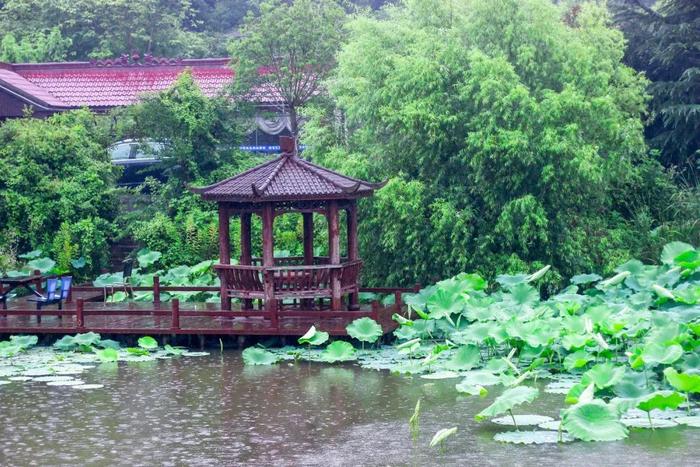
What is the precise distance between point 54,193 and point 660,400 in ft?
55.1

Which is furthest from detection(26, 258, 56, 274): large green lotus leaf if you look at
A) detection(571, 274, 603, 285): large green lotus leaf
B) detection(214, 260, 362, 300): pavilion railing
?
detection(571, 274, 603, 285): large green lotus leaf

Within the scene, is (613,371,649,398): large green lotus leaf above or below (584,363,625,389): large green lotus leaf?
below

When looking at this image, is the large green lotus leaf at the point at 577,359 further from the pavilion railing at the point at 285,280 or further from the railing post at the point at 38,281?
the railing post at the point at 38,281

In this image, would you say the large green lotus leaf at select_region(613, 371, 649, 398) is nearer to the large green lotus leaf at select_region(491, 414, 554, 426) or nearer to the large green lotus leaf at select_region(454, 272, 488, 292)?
the large green lotus leaf at select_region(491, 414, 554, 426)

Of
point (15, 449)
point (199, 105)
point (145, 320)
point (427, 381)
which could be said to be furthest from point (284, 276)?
point (199, 105)

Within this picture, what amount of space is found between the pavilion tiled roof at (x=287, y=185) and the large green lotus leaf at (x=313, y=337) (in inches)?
93.2

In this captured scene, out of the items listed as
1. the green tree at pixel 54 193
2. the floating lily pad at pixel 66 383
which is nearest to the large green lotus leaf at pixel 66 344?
the floating lily pad at pixel 66 383

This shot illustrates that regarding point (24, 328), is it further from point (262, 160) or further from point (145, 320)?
point (262, 160)

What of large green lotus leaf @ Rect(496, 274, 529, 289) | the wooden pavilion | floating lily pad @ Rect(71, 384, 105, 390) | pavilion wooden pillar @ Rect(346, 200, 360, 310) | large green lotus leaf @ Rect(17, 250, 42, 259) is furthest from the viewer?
large green lotus leaf @ Rect(17, 250, 42, 259)

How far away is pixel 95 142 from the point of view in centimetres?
2702

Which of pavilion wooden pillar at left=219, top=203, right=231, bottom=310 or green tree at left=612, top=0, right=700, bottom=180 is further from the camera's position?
green tree at left=612, top=0, right=700, bottom=180

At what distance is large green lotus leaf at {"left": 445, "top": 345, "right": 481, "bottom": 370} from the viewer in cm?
1589

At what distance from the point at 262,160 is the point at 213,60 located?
4854 millimetres

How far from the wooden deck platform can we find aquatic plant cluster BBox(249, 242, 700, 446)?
51 centimetres
